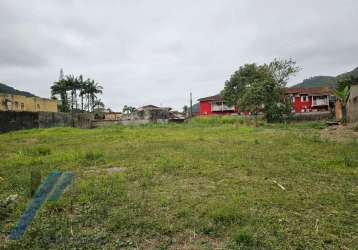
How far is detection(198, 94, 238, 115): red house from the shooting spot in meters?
43.6

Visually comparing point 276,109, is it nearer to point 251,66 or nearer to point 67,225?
point 251,66

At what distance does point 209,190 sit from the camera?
454 centimetres

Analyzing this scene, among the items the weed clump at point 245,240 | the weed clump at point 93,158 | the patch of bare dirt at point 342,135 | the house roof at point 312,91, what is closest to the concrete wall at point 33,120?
the weed clump at point 93,158

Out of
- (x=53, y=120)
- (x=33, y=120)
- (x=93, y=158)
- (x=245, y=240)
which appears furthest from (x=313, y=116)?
(x=245, y=240)

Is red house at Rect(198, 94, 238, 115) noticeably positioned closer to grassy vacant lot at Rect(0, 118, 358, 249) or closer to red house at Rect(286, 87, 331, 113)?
red house at Rect(286, 87, 331, 113)

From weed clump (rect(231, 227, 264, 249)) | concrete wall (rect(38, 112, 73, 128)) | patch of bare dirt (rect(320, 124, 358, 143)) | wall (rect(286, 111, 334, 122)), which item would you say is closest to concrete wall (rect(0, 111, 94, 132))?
concrete wall (rect(38, 112, 73, 128))

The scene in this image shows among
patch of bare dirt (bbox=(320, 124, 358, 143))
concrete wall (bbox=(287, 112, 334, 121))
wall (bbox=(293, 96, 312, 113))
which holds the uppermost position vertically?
wall (bbox=(293, 96, 312, 113))

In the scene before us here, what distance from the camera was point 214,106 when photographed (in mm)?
44375

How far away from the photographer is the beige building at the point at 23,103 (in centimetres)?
2768

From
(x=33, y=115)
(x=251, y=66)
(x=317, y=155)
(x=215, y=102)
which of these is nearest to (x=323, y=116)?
(x=251, y=66)

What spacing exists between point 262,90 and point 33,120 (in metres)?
21.9

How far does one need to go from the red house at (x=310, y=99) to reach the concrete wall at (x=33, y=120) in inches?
1206

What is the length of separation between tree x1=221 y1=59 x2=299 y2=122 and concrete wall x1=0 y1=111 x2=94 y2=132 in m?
18.1

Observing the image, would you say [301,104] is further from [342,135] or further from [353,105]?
[342,135]
